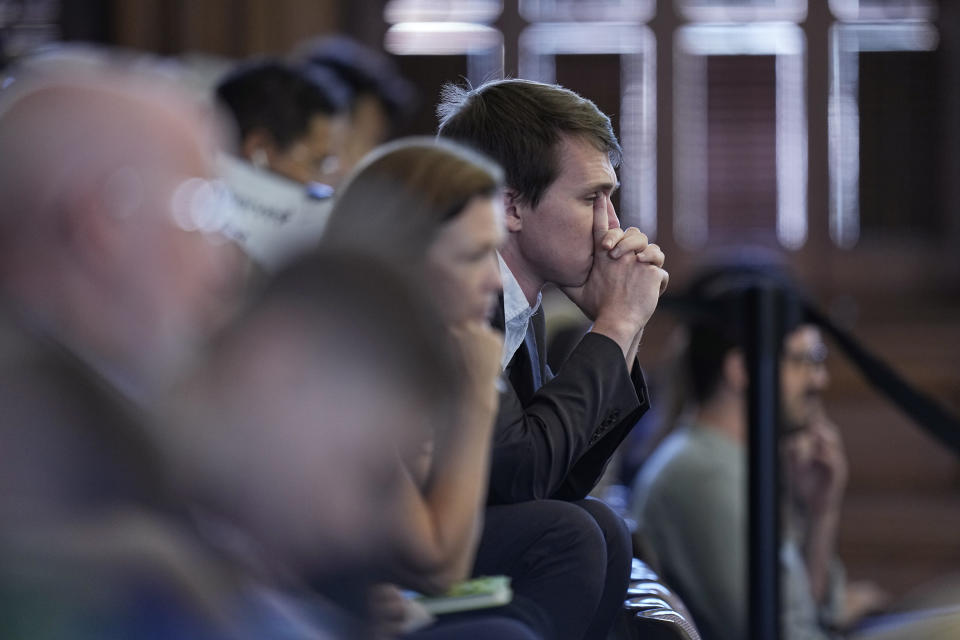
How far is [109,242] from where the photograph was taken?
0.76 m

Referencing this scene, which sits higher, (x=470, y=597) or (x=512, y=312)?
(x=512, y=312)

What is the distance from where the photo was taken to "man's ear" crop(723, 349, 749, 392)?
109 inches

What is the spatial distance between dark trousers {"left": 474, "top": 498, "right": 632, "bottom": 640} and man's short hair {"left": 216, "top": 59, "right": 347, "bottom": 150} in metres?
1.71

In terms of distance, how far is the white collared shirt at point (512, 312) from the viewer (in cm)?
128

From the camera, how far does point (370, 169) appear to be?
1.11 m

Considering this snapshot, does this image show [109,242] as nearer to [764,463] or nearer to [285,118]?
[764,463]

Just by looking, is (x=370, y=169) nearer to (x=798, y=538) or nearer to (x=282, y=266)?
(x=282, y=266)

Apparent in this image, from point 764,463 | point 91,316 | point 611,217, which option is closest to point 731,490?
point 764,463

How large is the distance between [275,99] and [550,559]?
71.8 inches

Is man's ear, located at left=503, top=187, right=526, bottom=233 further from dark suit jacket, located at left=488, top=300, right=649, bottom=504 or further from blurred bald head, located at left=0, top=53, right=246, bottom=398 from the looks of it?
blurred bald head, located at left=0, top=53, right=246, bottom=398

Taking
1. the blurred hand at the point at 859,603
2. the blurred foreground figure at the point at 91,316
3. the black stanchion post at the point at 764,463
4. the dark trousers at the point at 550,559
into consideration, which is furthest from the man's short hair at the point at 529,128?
the blurred hand at the point at 859,603

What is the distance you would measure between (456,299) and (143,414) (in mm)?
388

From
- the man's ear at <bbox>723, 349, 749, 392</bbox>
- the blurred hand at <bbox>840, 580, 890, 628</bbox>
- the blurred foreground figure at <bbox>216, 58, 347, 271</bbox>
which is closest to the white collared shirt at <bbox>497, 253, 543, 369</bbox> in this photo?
the blurred foreground figure at <bbox>216, 58, 347, 271</bbox>

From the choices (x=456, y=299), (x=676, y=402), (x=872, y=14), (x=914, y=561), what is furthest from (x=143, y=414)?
(x=872, y=14)
